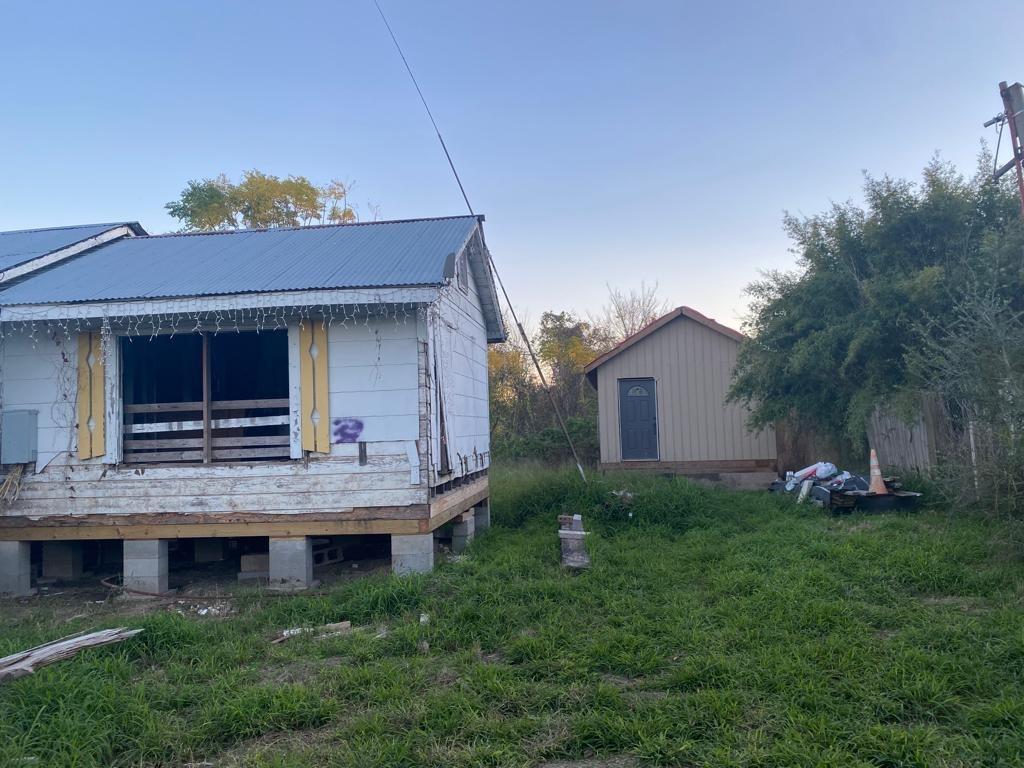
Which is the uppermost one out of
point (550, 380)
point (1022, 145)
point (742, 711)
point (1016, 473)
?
point (1022, 145)

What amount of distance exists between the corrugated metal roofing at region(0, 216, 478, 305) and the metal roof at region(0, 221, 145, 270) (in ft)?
1.18

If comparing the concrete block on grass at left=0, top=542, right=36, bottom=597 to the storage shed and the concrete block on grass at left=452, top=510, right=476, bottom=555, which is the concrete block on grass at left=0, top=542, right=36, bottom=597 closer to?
the concrete block on grass at left=452, top=510, right=476, bottom=555

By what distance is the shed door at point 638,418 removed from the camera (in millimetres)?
15594

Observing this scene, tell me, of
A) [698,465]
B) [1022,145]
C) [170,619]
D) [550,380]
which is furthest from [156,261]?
[550,380]

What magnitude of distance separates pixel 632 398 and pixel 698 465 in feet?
6.42

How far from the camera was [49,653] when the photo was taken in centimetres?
497

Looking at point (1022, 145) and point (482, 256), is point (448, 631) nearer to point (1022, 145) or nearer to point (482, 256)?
point (482, 256)

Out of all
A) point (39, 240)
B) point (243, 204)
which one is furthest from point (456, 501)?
point (243, 204)

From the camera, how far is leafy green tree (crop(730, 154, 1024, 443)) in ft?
37.7

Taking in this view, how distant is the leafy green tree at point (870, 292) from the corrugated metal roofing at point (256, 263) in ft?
20.7

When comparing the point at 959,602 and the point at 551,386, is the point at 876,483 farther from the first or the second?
the point at 551,386

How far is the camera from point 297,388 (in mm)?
7852

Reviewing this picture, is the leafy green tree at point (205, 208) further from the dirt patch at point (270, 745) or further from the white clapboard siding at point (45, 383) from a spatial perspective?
the dirt patch at point (270, 745)

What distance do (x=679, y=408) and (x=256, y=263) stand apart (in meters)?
9.51
